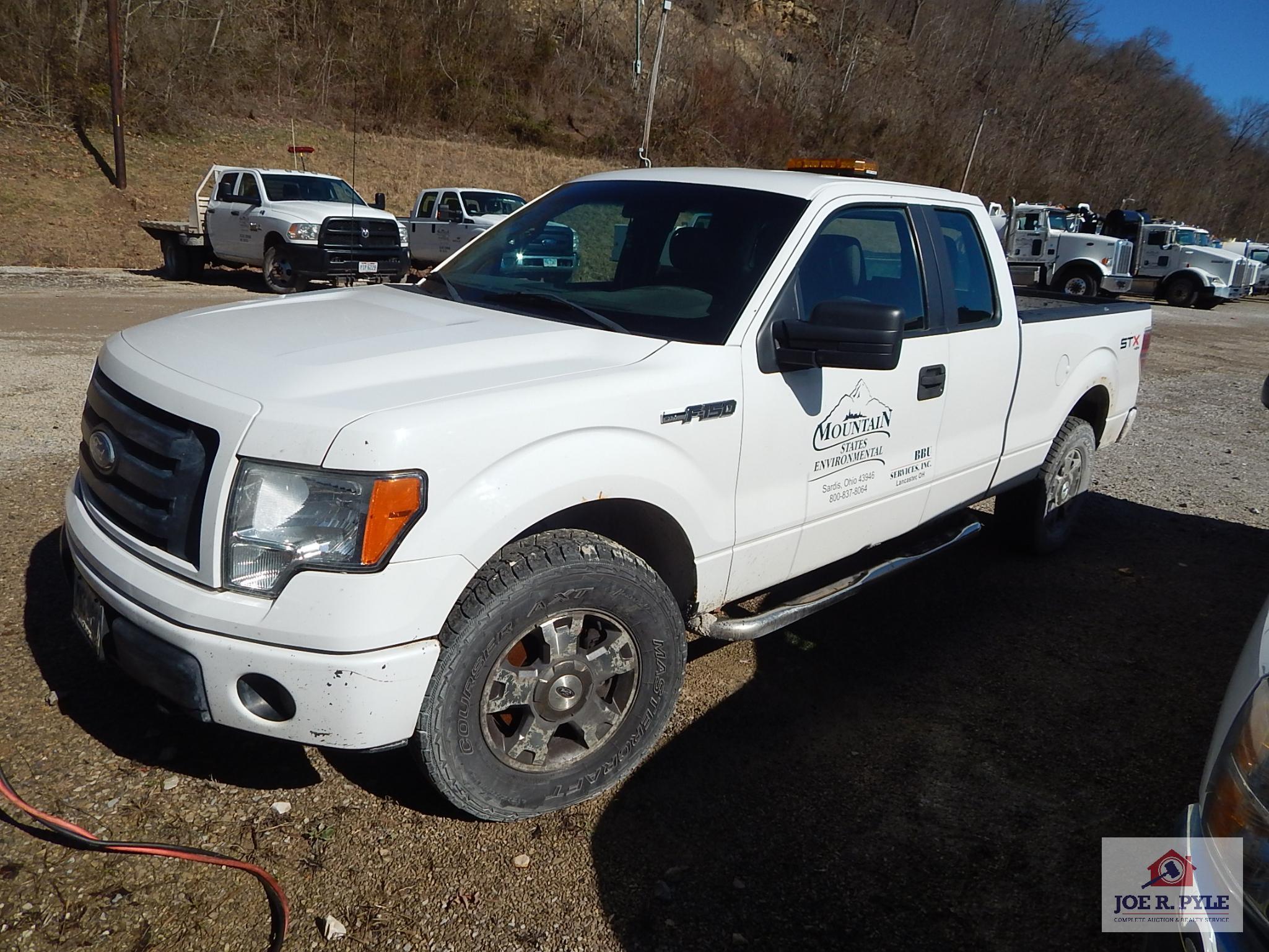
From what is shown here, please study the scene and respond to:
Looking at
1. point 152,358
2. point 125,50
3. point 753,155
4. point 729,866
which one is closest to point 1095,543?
point 729,866

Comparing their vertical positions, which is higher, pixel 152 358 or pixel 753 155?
pixel 753 155

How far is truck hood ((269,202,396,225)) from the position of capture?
49.3 feet

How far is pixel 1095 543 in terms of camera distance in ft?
18.7

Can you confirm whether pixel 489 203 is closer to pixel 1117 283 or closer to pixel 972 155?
pixel 1117 283

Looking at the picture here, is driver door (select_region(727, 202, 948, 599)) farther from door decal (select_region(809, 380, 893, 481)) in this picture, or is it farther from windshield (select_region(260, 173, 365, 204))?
windshield (select_region(260, 173, 365, 204))

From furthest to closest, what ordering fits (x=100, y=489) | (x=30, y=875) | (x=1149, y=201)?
(x=1149, y=201) → (x=100, y=489) → (x=30, y=875)

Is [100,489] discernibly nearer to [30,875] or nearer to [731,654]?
[30,875]

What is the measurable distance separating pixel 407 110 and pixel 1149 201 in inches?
2146

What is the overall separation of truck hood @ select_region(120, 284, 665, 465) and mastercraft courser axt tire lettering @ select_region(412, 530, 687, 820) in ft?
1.73

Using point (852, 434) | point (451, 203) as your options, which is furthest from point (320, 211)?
point (852, 434)

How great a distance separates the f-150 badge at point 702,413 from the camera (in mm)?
2805

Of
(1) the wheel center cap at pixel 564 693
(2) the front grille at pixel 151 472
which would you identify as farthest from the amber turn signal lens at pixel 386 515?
(1) the wheel center cap at pixel 564 693

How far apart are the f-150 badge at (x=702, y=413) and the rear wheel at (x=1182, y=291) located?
26.5 meters

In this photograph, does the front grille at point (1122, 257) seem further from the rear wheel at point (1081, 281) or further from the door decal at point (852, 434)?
the door decal at point (852, 434)
